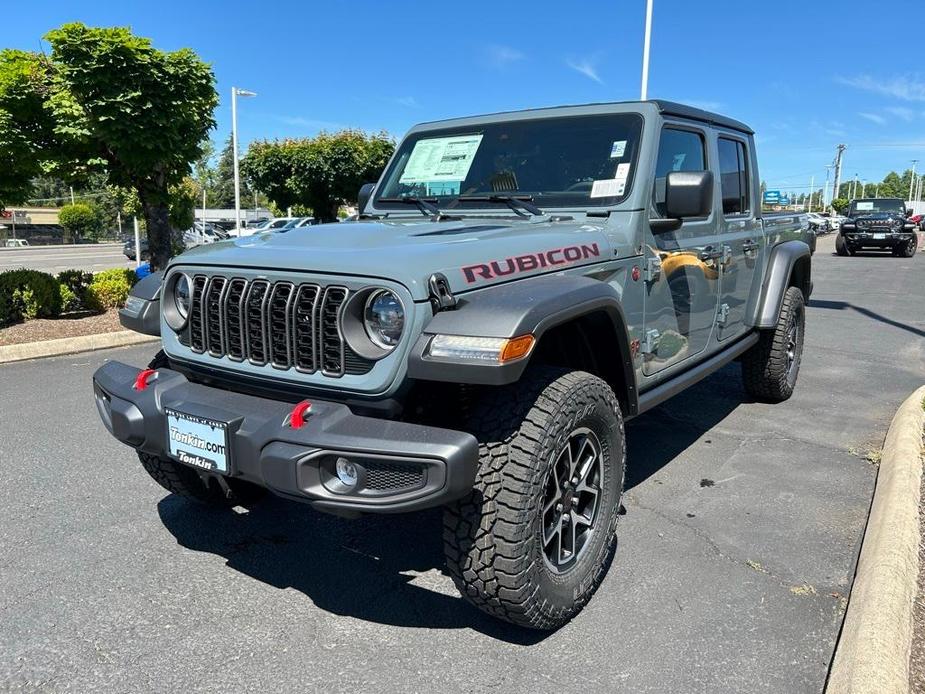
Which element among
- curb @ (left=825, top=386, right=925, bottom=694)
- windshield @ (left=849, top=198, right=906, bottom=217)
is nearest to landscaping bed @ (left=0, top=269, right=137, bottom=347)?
curb @ (left=825, top=386, right=925, bottom=694)

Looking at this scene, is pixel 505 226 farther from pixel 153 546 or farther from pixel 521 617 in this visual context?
pixel 153 546

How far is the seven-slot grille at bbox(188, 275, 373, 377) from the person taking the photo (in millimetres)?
2371

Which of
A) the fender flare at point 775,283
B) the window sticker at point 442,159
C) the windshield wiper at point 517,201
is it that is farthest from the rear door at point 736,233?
the window sticker at point 442,159

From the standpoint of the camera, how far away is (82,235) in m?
54.4

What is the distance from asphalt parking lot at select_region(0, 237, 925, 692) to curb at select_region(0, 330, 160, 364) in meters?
2.76

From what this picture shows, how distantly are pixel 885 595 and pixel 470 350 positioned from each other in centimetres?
181

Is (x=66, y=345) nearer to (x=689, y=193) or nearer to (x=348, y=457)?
(x=348, y=457)

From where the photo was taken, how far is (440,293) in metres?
2.29

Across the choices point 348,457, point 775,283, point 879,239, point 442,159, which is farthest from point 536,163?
point 879,239

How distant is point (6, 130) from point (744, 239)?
→ 25.3 feet

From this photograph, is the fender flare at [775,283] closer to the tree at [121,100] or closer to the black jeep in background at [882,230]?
the tree at [121,100]

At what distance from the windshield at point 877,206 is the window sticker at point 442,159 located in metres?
23.7

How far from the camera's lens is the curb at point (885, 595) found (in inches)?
86.0

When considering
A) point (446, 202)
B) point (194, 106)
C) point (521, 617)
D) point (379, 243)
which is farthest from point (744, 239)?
point (194, 106)
